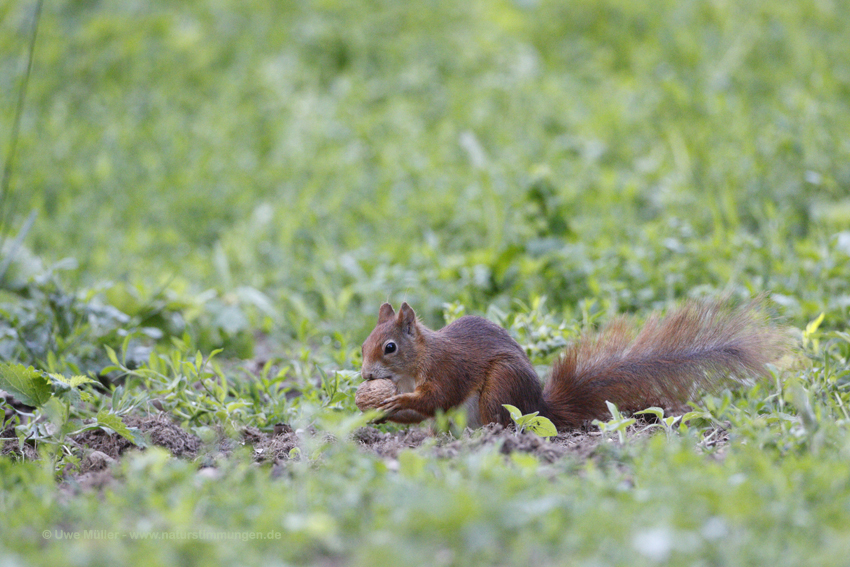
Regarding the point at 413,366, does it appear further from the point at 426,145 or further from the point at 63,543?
the point at 426,145

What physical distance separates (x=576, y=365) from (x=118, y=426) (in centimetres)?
149

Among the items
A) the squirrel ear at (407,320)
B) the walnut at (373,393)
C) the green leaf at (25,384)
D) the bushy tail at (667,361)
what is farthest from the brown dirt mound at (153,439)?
the bushy tail at (667,361)

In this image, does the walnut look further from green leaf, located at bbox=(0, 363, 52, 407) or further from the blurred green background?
the blurred green background

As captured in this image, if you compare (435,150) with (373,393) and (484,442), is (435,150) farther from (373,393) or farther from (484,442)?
(484,442)

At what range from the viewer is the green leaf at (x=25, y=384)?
2.58 meters

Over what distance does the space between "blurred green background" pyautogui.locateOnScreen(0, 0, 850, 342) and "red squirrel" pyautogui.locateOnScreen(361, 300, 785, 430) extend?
0.83 m

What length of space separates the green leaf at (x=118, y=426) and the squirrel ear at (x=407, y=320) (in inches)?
35.9

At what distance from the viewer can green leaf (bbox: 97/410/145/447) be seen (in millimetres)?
2455

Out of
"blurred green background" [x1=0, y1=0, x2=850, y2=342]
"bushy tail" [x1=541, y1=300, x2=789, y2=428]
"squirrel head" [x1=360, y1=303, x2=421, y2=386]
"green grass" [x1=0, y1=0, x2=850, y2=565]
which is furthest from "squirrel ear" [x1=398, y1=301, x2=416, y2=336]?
"blurred green background" [x1=0, y1=0, x2=850, y2=342]

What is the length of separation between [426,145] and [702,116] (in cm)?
197

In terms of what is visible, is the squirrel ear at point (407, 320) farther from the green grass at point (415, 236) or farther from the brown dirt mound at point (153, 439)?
the brown dirt mound at point (153, 439)

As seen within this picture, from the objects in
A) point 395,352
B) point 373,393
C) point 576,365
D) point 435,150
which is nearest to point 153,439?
point 373,393

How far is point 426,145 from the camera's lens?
5.94m

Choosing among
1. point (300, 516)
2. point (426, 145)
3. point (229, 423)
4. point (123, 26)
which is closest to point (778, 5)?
point (426, 145)
